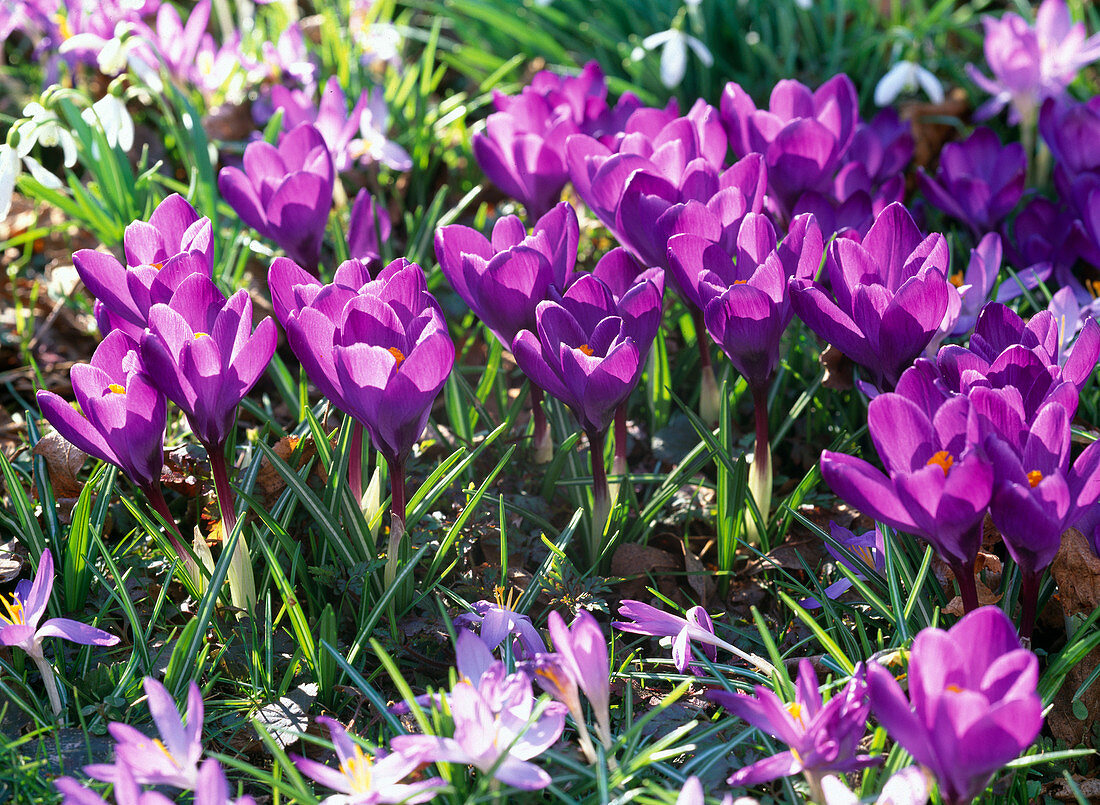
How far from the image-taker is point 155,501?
142 centimetres

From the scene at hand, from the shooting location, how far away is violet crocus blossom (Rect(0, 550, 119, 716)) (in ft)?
4.21

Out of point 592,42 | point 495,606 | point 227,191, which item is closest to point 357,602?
point 495,606

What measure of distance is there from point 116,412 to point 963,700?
1097mm

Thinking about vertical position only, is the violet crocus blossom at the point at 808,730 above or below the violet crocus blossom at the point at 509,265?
below

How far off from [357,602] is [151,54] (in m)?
2.04

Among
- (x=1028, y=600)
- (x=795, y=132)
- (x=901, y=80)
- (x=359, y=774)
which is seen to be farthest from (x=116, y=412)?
(x=901, y=80)

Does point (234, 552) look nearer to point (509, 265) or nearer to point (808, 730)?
point (509, 265)

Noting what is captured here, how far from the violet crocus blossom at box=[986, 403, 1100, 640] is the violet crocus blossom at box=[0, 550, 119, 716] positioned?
1183 millimetres

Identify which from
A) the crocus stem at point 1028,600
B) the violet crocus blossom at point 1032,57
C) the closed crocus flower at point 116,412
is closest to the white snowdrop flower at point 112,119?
the closed crocus flower at point 116,412

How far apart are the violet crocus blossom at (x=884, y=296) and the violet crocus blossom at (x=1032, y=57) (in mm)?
1472

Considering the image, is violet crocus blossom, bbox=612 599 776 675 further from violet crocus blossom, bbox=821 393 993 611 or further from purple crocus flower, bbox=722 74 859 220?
purple crocus flower, bbox=722 74 859 220

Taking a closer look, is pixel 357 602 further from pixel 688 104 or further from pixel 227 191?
pixel 688 104

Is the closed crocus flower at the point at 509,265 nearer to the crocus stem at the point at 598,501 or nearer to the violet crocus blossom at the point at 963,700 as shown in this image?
the crocus stem at the point at 598,501

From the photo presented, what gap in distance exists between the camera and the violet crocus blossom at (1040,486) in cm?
113
